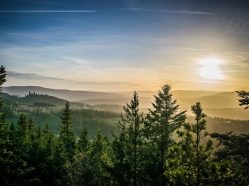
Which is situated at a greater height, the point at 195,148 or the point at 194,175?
the point at 195,148

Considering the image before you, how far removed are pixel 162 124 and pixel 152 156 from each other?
5.29 meters

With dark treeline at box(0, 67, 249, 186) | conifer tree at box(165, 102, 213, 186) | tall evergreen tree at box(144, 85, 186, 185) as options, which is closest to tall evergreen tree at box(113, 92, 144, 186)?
dark treeline at box(0, 67, 249, 186)

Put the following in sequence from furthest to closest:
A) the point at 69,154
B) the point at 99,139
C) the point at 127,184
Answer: the point at 99,139, the point at 69,154, the point at 127,184

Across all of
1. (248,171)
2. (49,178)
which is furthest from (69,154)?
(248,171)

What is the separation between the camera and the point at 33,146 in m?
66.6

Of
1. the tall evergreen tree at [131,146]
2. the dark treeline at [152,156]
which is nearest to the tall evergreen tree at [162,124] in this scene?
the dark treeline at [152,156]

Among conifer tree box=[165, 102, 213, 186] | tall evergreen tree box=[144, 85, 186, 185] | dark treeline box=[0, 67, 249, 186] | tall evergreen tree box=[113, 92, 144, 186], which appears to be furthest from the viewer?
tall evergreen tree box=[144, 85, 186, 185]

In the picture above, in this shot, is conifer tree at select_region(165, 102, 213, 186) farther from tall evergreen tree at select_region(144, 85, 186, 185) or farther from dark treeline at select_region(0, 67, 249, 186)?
tall evergreen tree at select_region(144, 85, 186, 185)

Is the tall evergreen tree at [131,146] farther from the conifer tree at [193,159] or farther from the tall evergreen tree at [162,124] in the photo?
the conifer tree at [193,159]

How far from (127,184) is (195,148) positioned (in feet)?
42.3

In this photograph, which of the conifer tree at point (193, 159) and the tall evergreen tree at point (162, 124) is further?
the tall evergreen tree at point (162, 124)

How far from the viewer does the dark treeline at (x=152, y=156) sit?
2467 centimetres

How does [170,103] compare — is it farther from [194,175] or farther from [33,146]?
[33,146]

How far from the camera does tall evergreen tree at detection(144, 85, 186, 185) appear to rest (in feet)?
152
